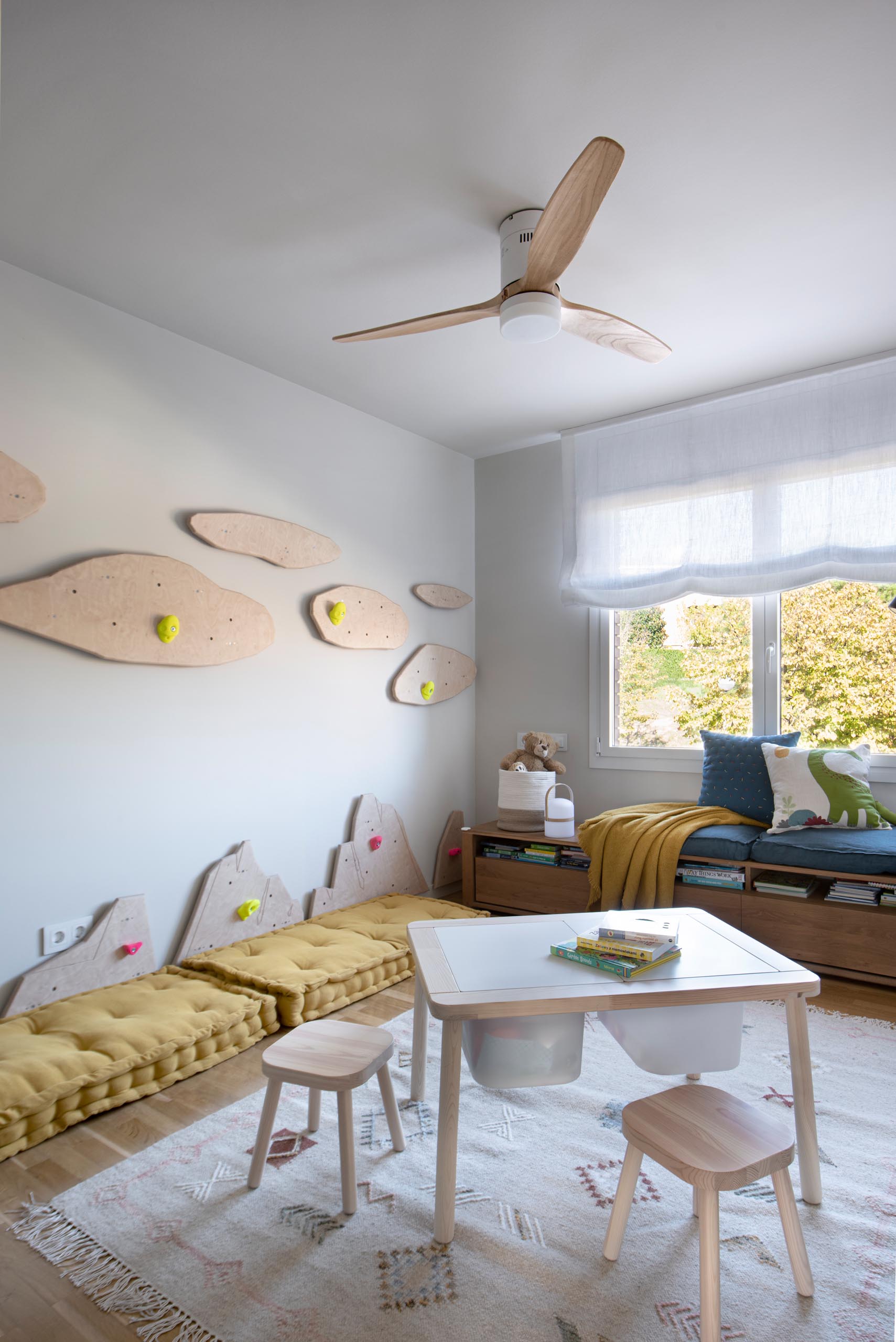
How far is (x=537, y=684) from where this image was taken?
13.7 ft

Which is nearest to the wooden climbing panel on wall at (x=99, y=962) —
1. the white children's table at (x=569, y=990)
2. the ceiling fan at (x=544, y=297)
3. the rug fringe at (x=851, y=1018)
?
the white children's table at (x=569, y=990)

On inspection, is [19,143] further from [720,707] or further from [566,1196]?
[720,707]

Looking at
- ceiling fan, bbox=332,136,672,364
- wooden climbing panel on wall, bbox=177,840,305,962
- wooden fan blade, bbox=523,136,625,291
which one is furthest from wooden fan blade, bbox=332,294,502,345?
wooden climbing panel on wall, bbox=177,840,305,962

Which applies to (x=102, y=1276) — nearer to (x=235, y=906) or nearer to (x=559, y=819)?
(x=235, y=906)

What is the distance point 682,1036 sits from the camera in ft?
5.48

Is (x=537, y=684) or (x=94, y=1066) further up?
(x=537, y=684)

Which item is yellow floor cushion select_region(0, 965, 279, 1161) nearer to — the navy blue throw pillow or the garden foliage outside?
the navy blue throw pillow

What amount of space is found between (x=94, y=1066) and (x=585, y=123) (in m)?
2.66

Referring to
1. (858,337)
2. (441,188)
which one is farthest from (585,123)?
(858,337)

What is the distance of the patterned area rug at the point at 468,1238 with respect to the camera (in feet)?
4.42

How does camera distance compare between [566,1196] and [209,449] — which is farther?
[209,449]

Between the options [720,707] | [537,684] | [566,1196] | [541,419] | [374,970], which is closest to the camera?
[566,1196]

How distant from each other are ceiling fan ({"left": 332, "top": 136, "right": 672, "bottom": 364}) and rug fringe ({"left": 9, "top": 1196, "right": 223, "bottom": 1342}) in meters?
2.20

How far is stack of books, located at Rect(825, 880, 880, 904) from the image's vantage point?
276 cm
